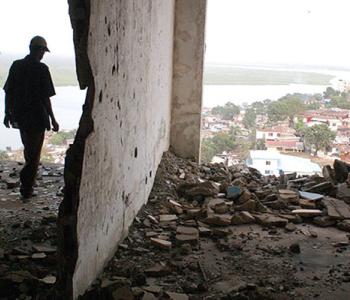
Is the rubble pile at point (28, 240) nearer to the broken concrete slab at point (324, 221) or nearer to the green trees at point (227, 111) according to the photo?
the broken concrete slab at point (324, 221)

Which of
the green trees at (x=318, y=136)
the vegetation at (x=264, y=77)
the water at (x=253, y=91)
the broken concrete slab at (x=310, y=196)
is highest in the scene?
the vegetation at (x=264, y=77)

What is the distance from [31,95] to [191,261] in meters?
2.12

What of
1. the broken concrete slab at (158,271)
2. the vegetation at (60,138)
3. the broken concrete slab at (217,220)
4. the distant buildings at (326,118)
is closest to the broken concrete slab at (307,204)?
the broken concrete slab at (217,220)

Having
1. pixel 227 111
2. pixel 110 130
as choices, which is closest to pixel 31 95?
pixel 110 130

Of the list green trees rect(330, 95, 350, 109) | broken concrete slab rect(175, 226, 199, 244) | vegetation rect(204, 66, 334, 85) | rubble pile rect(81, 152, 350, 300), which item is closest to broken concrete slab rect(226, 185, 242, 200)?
rubble pile rect(81, 152, 350, 300)

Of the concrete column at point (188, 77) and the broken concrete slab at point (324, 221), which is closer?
the broken concrete slab at point (324, 221)

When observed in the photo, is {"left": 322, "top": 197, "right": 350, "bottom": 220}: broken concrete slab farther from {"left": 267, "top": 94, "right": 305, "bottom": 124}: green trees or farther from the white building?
{"left": 267, "top": 94, "right": 305, "bottom": 124}: green trees

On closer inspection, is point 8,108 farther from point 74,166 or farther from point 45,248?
point 74,166

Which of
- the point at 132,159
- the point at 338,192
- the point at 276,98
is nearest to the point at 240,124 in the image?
the point at 276,98

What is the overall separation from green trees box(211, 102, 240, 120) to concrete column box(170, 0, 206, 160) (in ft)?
5.19

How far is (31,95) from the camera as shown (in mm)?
4078

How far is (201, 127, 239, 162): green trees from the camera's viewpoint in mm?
7066

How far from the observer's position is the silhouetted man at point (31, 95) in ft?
13.3

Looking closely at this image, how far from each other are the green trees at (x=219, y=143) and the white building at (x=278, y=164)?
482 mm
